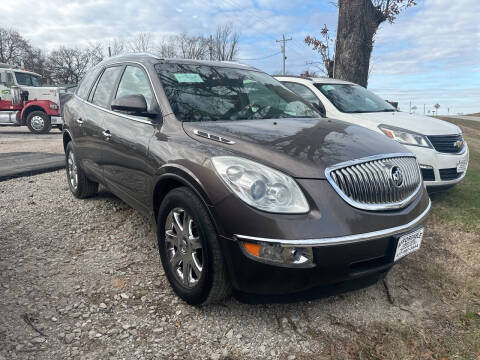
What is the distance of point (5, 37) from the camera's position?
54.2 m

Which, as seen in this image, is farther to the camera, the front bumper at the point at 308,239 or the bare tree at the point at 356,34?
the bare tree at the point at 356,34

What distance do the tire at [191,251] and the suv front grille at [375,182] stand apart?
2.60 feet

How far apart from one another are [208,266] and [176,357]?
526mm

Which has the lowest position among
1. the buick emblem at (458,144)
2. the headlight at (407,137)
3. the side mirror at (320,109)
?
the buick emblem at (458,144)

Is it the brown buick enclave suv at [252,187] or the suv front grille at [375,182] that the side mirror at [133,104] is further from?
the suv front grille at [375,182]

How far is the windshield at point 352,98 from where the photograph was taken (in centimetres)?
578

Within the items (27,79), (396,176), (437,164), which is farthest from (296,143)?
(27,79)

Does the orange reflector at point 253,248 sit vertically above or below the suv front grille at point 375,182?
below

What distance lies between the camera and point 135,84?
3451 mm

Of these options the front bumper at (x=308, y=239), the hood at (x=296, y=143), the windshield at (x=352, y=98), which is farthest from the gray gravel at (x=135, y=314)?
the windshield at (x=352, y=98)

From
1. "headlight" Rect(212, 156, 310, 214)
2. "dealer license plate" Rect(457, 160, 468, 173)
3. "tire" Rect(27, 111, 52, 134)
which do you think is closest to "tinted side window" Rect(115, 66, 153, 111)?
"headlight" Rect(212, 156, 310, 214)

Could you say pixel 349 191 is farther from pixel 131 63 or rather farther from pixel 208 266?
pixel 131 63

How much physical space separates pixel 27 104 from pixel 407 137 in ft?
47.3

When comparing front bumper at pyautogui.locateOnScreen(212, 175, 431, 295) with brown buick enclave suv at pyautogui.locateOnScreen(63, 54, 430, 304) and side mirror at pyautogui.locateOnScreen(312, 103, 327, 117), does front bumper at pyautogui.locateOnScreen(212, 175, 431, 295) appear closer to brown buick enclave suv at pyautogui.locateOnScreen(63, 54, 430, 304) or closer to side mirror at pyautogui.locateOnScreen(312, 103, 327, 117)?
brown buick enclave suv at pyautogui.locateOnScreen(63, 54, 430, 304)
